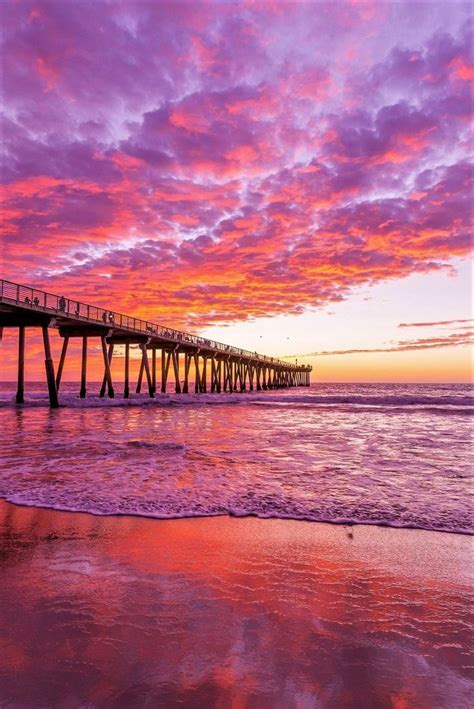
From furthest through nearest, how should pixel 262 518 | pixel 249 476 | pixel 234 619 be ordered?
1. pixel 249 476
2. pixel 262 518
3. pixel 234 619

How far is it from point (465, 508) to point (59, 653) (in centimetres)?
467

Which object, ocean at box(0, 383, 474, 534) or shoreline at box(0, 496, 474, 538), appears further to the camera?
ocean at box(0, 383, 474, 534)

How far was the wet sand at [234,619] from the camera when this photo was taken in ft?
6.58

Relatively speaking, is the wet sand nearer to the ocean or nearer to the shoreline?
the shoreline

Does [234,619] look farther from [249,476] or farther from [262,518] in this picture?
[249,476]

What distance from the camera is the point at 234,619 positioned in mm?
2641

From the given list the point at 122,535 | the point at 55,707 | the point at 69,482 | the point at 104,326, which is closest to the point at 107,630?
the point at 55,707

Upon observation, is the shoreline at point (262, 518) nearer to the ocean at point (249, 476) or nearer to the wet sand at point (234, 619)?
the ocean at point (249, 476)

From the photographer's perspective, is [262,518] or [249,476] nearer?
[262,518]

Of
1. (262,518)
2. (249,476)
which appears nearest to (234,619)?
(262,518)

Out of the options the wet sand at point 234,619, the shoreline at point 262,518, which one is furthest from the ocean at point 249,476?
the wet sand at point 234,619

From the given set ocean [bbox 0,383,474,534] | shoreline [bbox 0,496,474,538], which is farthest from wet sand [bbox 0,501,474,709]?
ocean [bbox 0,383,474,534]

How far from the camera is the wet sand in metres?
2.01

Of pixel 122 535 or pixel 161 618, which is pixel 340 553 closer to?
pixel 161 618
